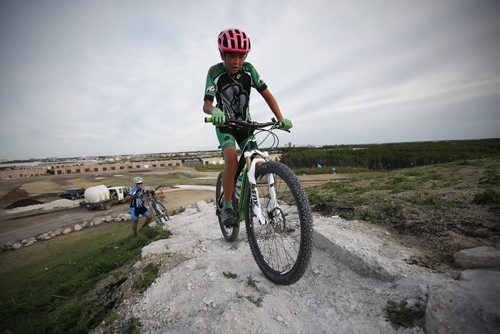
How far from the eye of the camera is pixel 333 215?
17.3ft

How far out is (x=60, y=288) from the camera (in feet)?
22.0

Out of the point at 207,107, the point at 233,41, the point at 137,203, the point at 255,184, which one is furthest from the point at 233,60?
the point at 137,203

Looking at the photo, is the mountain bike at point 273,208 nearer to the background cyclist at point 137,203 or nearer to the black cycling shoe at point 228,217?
the black cycling shoe at point 228,217

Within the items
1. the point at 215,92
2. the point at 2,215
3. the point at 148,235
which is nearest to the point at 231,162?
the point at 215,92

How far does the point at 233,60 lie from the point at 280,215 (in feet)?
9.48

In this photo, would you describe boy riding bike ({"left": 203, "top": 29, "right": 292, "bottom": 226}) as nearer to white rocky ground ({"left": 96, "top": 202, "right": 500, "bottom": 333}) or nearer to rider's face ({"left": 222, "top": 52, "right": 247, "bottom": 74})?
rider's face ({"left": 222, "top": 52, "right": 247, "bottom": 74})

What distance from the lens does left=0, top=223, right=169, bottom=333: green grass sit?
3.95 metres

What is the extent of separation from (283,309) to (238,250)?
6.37 feet

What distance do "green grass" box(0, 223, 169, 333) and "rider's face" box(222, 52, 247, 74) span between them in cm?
477

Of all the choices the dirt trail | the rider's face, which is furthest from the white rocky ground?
the rider's face

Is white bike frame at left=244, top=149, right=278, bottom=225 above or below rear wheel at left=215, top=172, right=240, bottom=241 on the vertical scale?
above

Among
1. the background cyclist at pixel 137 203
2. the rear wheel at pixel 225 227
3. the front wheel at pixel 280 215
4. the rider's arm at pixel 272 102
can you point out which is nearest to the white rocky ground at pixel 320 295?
the front wheel at pixel 280 215

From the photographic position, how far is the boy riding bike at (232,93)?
365 centimetres

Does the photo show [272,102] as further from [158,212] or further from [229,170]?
[158,212]
